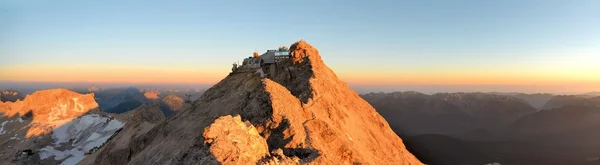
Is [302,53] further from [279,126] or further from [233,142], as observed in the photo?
[233,142]

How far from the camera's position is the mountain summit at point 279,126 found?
2589cm

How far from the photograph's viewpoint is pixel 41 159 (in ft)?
653

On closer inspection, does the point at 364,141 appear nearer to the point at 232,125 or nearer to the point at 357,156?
the point at 357,156

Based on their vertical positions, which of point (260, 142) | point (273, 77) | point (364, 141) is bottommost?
point (364, 141)

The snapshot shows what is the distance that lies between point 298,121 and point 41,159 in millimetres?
220079

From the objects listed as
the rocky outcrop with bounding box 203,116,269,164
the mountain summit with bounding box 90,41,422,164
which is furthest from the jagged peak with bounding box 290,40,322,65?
the rocky outcrop with bounding box 203,116,269,164

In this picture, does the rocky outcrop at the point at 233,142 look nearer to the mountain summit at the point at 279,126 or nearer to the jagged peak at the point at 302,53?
the mountain summit at the point at 279,126

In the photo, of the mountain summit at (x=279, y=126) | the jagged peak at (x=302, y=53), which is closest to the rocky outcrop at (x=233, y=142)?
the mountain summit at (x=279, y=126)

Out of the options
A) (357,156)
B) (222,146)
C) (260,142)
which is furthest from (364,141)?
(222,146)

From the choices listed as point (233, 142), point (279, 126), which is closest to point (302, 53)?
point (279, 126)

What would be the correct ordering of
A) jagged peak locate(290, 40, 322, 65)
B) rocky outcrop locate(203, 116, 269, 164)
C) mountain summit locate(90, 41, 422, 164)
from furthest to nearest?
jagged peak locate(290, 40, 322, 65) < mountain summit locate(90, 41, 422, 164) < rocky outcrop locate(203, 116, 269, 164)

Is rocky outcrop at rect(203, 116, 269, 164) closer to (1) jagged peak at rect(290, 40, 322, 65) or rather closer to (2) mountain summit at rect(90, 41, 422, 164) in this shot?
(2) mountain summit at rect(90, 41, 422, 164)

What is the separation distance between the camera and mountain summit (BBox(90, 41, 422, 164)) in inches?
1019

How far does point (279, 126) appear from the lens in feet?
117
